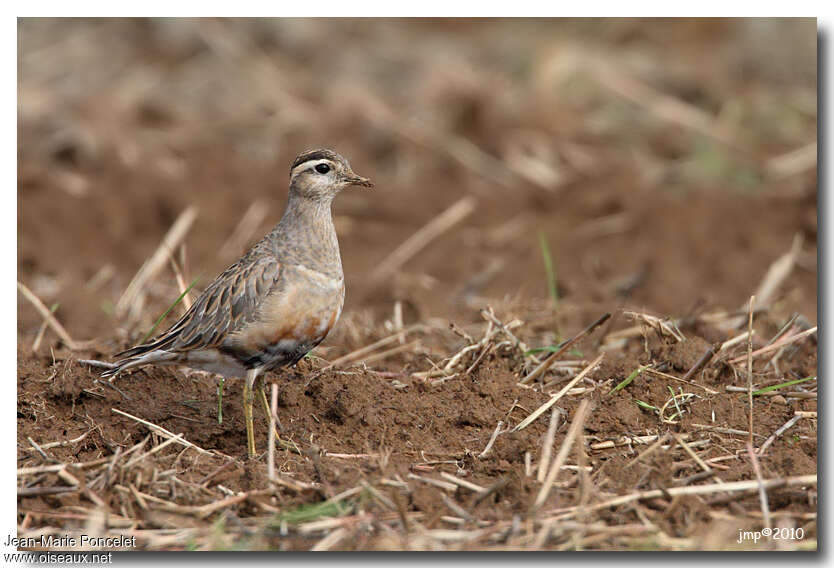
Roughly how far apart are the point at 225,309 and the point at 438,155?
6848mm

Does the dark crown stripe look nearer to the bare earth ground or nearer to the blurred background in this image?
the bare earth ground

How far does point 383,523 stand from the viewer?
4.57m

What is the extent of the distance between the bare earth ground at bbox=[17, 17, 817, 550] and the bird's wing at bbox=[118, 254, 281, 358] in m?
0.45

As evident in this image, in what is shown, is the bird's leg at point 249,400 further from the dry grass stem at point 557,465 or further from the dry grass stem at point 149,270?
the dry grass stem at point 149,270

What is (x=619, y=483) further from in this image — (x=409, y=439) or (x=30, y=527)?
(x=30, y=527)

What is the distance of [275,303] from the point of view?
5.42m

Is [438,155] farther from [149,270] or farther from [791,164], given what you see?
[149,270]

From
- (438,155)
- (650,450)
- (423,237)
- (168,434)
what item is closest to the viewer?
(650,450)

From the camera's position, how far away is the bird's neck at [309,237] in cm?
560

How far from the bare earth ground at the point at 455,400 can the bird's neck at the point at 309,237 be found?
0.71 m

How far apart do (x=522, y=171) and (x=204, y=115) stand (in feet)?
13.9

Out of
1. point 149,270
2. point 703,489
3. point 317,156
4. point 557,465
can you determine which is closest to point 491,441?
point 557,465

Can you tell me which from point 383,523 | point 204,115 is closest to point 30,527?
point 383,523

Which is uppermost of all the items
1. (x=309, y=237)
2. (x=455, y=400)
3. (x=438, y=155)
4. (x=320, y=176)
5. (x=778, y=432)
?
(x=320, y=176)
